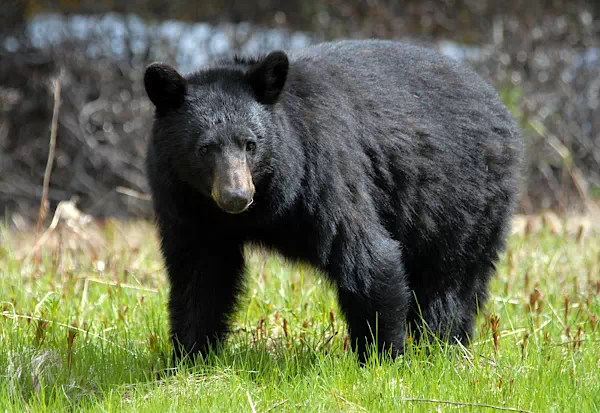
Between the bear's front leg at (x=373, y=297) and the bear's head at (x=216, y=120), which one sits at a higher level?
the bear's head at (x=216, y=120)

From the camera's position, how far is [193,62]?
396 inches

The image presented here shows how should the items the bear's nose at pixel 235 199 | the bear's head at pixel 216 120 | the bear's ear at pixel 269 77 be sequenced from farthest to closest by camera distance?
the bear's ear at pixel 269 77 < the bear's head at pixel 216 120 < the bear's nose at pixel 235 199

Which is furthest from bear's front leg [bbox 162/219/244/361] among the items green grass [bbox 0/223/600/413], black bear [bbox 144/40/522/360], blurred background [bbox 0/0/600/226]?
blurred background [bbox 0/0/600/226]

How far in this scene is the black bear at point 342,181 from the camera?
4223 mm

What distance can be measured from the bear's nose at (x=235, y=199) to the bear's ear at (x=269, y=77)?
24.8 inches

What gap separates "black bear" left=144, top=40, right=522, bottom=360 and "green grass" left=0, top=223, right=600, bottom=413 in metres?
0.29

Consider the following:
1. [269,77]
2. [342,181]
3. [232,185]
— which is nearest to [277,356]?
[342,181]

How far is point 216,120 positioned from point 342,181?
0.73m

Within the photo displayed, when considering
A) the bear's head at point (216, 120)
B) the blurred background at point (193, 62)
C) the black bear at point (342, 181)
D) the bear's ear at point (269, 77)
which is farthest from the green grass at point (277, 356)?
the blurred background at point (193, 62)

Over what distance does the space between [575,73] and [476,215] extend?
6031mm

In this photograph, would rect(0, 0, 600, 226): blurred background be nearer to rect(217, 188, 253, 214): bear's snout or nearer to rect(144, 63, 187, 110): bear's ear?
rect(144, 63, 187, 110): bear's ear

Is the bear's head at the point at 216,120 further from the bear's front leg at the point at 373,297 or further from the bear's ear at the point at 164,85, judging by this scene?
the bear's front leg at the point at 373,297

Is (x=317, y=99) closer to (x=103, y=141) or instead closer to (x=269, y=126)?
(x=269, y=126)

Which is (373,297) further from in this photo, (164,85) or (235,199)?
(164,85)
